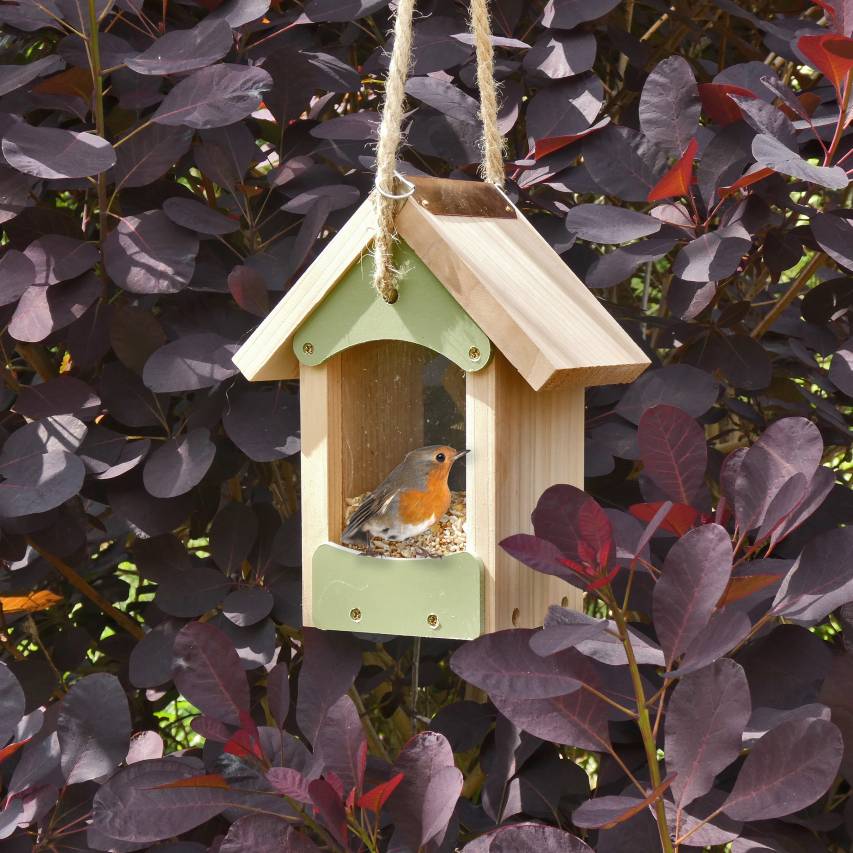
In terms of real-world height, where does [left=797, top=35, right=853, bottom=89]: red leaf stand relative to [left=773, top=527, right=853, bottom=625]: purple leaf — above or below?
above

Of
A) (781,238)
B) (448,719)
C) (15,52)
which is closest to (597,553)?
(448,719)

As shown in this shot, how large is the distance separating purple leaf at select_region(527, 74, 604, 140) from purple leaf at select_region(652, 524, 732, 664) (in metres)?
0.71

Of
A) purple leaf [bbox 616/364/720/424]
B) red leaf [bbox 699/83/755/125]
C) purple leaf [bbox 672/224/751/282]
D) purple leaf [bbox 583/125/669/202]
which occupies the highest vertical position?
red leaf [bbox 699/83/755/125]

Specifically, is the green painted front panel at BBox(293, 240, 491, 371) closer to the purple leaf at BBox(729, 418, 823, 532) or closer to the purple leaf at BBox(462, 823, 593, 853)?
the purple leaf at BBox(729, 418, 823, 532)

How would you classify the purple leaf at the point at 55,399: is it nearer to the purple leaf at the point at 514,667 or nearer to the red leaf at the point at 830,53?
the purple leaf at the point at 514,667

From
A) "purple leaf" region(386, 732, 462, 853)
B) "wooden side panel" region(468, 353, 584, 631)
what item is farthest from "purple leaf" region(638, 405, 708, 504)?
"purple leaf" region(386, 732, 462, 853)

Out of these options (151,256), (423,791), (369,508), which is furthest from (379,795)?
(151,256)

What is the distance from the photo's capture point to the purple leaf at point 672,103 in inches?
59.7

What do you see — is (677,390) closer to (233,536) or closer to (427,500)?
(427,500)

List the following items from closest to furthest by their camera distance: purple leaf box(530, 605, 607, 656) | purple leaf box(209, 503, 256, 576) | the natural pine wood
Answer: purple leaf box(530, 605, 607, 656) < the natural pine wood < purple leaf box(209, 503, 256, 576)

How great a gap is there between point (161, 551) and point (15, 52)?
35.4 inches

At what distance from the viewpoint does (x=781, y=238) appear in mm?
1669

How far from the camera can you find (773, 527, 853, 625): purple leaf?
1149 mm

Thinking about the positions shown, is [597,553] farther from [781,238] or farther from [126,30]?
[126,30]
